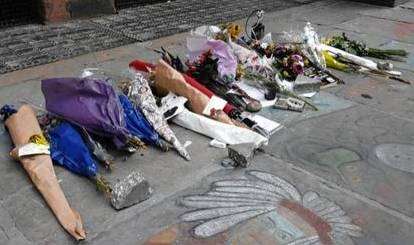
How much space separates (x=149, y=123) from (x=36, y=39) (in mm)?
2940

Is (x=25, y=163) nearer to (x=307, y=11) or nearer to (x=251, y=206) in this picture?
(x=251, y=206)

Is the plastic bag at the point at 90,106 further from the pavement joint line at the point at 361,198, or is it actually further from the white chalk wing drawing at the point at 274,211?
the pavement joint line at the point at 361,198

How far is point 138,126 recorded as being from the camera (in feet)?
12.5

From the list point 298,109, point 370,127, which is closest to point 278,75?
point 298,109

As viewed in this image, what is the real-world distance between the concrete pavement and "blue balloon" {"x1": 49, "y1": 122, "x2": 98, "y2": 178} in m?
0.07

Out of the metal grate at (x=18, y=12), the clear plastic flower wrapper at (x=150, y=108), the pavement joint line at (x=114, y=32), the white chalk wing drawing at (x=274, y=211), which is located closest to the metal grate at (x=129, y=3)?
the pavement joint line at (x=114, y=32)

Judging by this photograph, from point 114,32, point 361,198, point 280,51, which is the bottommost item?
point 361,198

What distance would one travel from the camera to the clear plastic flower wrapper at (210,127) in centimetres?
388

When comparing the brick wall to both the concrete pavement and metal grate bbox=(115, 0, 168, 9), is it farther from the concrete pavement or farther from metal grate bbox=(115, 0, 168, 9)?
the concrete pavement

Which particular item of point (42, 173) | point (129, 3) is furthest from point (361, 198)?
point (129, 3)

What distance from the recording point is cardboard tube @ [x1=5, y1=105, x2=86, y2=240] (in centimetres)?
286

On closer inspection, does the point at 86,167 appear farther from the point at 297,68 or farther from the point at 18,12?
the point at 18,12

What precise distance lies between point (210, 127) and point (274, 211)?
114 cm

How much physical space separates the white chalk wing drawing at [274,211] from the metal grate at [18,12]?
177 inches
